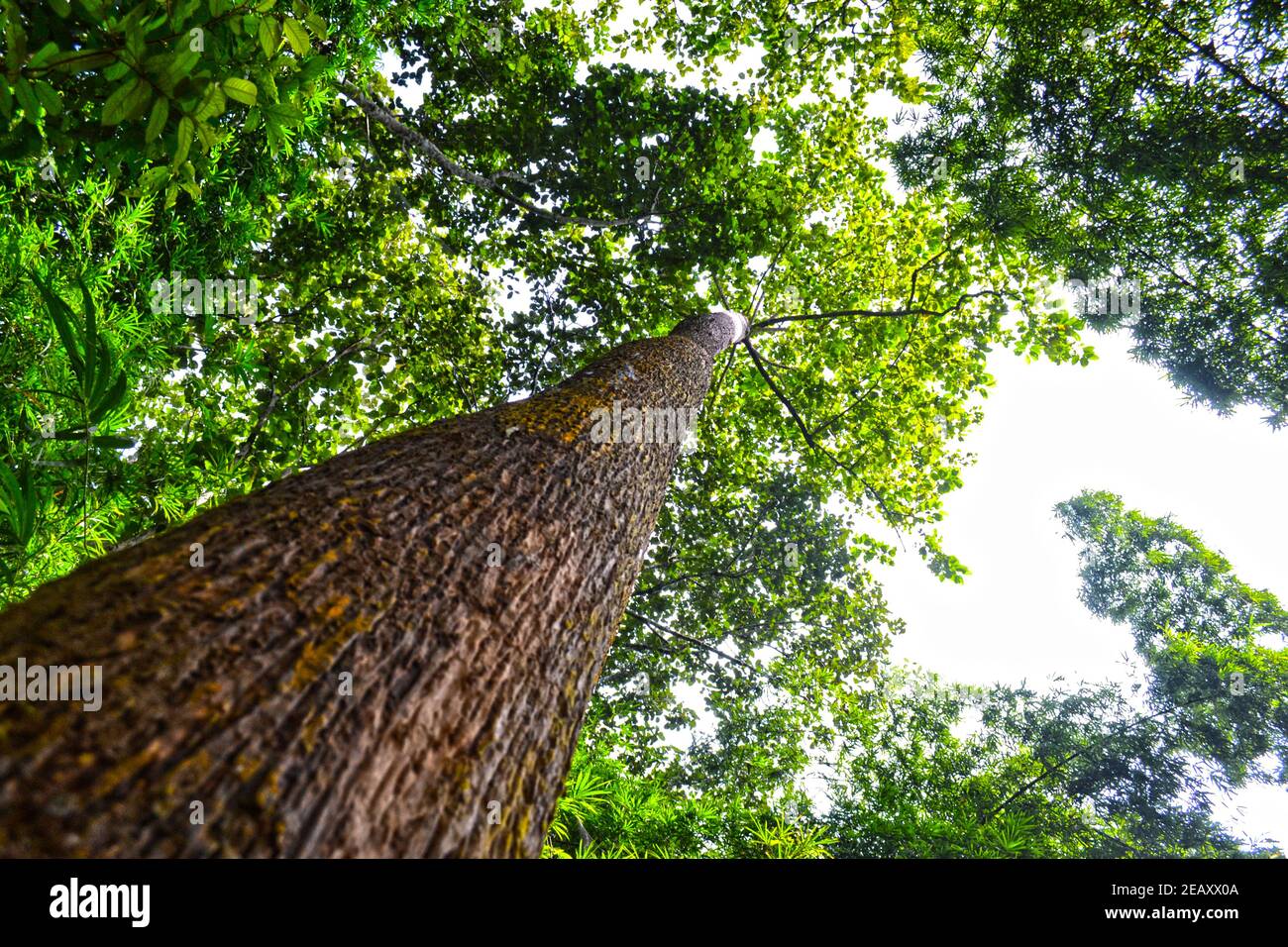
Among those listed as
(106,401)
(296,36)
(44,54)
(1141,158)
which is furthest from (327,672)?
(1141,158)

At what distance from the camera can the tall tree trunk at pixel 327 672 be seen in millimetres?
656

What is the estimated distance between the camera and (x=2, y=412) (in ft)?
6.85

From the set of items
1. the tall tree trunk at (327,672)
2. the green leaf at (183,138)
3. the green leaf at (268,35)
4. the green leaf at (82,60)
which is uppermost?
the green leaf at (268,35)

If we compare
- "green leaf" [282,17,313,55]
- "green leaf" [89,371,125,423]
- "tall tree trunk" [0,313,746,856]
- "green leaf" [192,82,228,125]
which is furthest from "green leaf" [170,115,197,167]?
"tall tree trunk" [0,313,746,856]

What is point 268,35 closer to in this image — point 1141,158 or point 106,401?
point 106,401

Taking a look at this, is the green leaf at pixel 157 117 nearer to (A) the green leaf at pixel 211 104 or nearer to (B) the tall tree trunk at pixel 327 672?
(A) the green leaf at pixel 211 104

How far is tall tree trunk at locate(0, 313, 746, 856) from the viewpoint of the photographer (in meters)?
0.66

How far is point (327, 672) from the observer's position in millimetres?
900

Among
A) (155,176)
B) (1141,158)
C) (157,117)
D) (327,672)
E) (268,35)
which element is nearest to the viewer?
(327,672)

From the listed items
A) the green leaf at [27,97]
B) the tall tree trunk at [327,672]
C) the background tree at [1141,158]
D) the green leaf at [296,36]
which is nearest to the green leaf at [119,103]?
the green leaf at [27,97]

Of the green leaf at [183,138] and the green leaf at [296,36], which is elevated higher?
the green leaf at [296,36]
